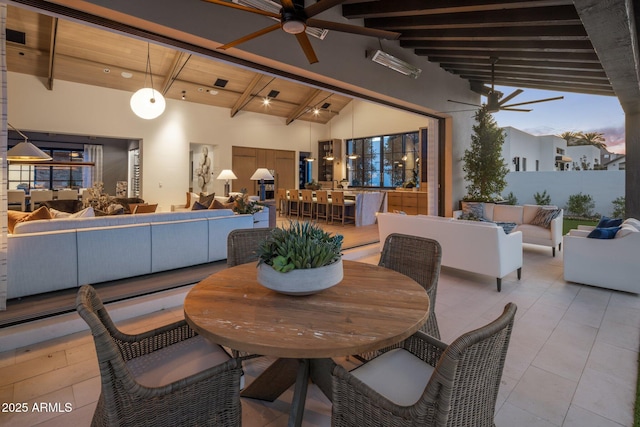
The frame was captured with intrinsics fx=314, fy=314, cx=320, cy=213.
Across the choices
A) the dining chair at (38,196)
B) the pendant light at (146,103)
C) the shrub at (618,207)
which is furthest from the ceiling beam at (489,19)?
the dining chair at (38,196)

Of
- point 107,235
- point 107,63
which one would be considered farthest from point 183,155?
point 107,235

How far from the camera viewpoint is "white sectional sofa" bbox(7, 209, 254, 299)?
112 inches

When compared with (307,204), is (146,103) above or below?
above

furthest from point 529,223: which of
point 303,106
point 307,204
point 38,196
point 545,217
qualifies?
point 38,196

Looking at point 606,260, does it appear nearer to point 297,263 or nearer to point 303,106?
point 297,263

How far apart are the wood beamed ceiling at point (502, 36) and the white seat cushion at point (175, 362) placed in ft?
13.9

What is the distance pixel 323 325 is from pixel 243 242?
1.24 metres

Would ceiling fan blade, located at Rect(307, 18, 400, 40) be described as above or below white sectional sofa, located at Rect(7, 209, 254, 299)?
above

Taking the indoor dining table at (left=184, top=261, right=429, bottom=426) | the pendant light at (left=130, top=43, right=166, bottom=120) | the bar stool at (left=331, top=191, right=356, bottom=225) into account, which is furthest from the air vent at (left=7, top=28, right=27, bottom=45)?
the indoor dining table at (left=184, top=261, right=429, bottom=426)

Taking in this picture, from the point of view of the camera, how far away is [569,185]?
382 inches

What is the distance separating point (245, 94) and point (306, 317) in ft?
29.1

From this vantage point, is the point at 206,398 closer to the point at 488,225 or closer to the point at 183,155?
the point at 488,225

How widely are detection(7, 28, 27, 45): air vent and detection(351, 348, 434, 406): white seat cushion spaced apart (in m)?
8.11

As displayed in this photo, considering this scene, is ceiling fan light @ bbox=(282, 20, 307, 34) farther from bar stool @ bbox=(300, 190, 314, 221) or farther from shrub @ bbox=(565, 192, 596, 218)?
shrub @ bbox=(565, 192, 596, 218)
